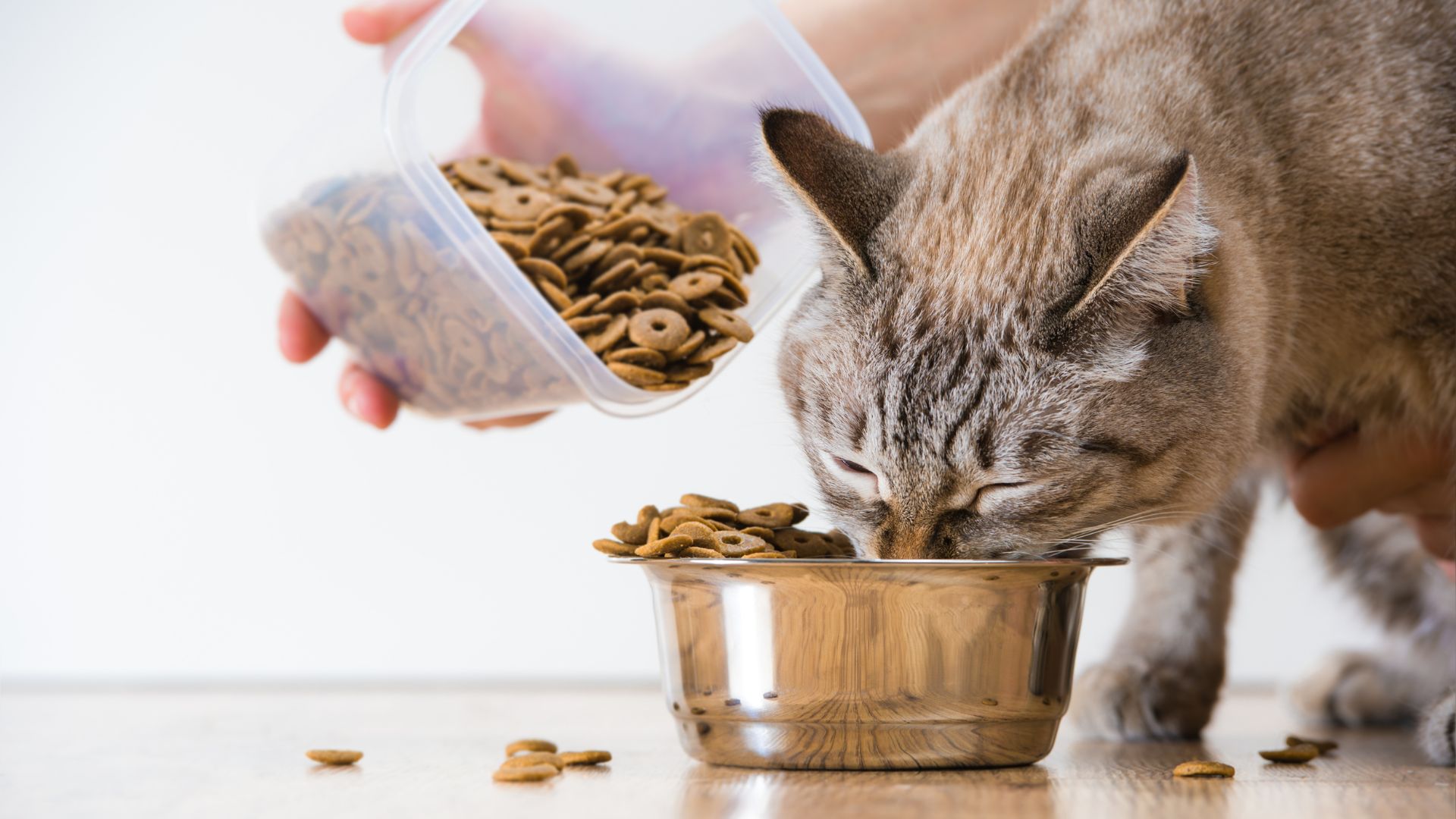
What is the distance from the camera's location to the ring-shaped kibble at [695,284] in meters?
1.68

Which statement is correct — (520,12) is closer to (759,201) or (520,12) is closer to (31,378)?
(759,201)

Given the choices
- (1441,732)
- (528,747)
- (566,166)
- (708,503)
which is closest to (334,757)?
(528,747)

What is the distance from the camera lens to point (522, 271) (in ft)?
5.55

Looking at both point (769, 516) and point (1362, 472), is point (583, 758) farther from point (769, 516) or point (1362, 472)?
point (1362, 472)

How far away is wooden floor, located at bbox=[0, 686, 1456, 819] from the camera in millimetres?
1100

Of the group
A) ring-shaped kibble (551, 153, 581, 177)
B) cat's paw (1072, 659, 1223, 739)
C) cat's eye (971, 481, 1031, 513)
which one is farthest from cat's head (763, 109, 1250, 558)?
ring-shaped kibble (551, 153, 581, 177)

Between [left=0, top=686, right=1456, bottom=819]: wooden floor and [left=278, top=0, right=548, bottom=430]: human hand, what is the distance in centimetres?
49

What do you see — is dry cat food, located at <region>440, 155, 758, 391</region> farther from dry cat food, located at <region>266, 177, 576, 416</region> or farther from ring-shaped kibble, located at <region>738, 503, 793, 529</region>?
ring-shaped kibble, located at <region>738, 503, 793, 529</region>

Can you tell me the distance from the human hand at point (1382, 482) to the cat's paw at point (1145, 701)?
0.30 metres

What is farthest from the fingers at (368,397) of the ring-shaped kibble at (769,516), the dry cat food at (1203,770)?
A: the dry cat food at (1203,770)

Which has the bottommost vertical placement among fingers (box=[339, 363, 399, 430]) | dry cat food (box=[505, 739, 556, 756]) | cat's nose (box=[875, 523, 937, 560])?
dry cat food (box=[505, 739, 556, 756])

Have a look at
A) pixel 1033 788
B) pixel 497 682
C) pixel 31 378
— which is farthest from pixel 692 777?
pixel 31 378

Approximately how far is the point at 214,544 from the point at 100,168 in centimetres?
92

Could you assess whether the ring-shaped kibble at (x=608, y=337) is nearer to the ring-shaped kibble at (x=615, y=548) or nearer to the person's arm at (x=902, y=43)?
the ring-shaped kibble at (x=615, y=548)
